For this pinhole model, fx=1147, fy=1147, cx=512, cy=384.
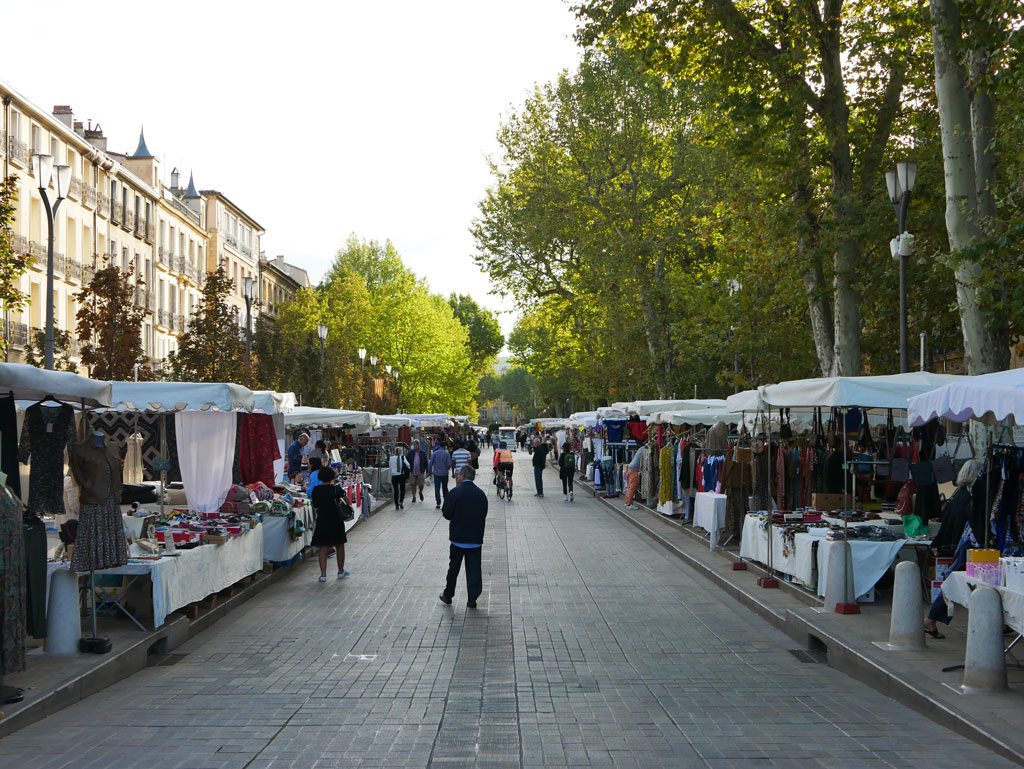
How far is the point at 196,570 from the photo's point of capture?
12.4 m

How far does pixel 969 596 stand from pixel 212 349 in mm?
25624

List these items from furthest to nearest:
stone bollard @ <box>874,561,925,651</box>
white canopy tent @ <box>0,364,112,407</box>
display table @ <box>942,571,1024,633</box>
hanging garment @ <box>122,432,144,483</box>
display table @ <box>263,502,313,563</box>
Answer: hanging garment @ <box>122,432,144,483</box> < display table @ <box>263,502,313,563</box> < stone bollard @ <box>874,561,925,651</box> < white canopy tent @ <box>0,364,112,407</box> < display table @ <box>942,571,1024,633</box>

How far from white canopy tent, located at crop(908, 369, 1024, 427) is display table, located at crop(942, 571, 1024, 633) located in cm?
133

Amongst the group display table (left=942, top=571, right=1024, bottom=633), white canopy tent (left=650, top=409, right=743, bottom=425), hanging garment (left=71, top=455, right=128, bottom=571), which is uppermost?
white canopy tent (left=650, top=409, right=743, bottom=425)

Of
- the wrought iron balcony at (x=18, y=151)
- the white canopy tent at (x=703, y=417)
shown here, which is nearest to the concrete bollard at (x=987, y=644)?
the white canopy tent at (x=703, y=417)

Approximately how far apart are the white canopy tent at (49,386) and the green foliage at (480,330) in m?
109

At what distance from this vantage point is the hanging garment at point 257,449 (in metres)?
18.6

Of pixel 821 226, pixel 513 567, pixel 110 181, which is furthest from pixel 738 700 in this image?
pixel 110 181

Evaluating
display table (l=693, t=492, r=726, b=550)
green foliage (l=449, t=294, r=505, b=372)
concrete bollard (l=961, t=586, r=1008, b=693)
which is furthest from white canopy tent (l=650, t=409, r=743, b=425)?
green foliage (l=449, t=294, r=505, b=372)

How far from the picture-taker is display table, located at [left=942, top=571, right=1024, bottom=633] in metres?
8.70

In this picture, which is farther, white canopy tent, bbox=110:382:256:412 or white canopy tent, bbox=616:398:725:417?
white canopy tent, bbox=616:398:725:417

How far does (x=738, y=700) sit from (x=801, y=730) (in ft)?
3.28

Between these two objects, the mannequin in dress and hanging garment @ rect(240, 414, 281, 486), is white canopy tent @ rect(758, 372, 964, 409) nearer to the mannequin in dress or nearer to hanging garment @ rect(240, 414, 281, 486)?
the mannequin in dress

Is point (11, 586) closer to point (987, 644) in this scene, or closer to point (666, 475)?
point (987, 644)
